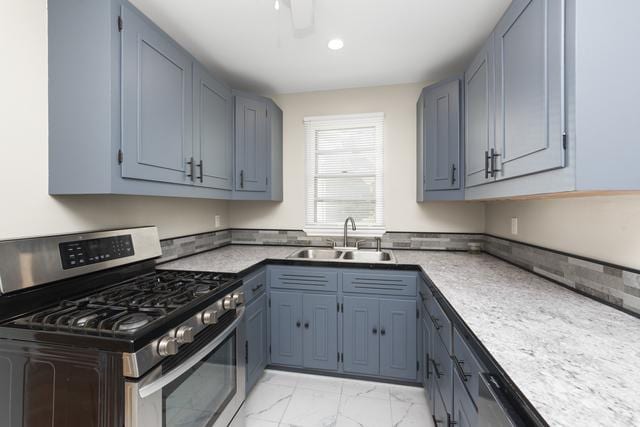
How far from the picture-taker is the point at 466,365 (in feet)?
3.41

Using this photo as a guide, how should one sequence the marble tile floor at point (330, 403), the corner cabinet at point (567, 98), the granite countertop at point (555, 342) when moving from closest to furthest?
1. the granite countertop at point (555, 342)
2. the corner cabinet at point (567, 98)
3. the marble tile floor at point (330, 403)

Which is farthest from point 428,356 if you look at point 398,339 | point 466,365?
point 466,365

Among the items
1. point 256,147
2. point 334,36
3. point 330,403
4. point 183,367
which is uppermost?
point 334,36

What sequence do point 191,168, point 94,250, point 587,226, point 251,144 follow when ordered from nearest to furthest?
point 587,226 < point 94,250 < point 191,168 < point 251,144

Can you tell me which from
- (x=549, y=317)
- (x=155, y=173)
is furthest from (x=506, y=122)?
(x=155, y=173)

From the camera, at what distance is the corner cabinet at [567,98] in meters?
0.84

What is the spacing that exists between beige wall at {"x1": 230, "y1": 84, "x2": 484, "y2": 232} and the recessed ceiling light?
0.78 metres

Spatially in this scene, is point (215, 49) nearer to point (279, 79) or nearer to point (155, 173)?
point (279, 79)

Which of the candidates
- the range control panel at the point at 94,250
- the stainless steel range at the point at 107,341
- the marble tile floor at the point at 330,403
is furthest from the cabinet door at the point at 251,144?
the marble tile floor at the point at 330,403

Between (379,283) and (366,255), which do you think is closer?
(379,283)

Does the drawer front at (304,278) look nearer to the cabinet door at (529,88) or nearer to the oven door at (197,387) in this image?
the oven door at (197,387)

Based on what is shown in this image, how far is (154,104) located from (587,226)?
234 cm

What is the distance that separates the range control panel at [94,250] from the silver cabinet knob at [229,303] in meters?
0.70

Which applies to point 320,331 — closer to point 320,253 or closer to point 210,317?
point 320,253
